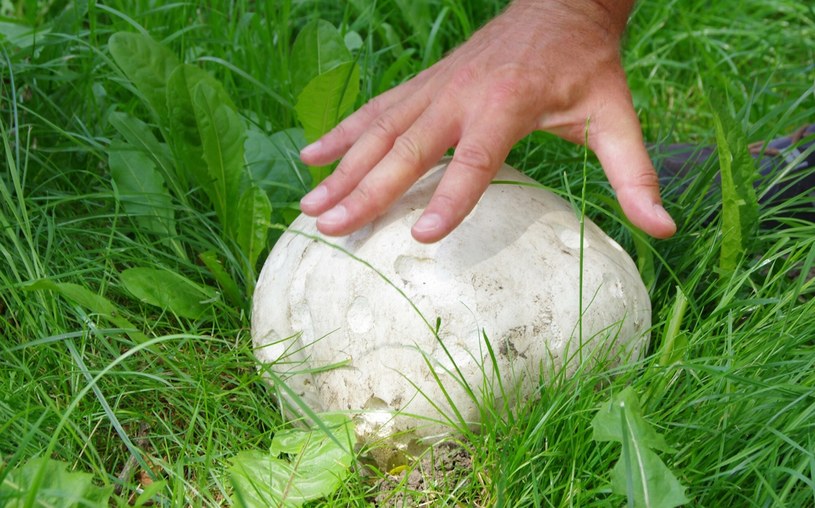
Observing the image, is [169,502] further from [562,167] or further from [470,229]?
[562,167]

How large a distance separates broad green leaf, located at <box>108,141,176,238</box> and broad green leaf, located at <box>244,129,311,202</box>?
252 mm

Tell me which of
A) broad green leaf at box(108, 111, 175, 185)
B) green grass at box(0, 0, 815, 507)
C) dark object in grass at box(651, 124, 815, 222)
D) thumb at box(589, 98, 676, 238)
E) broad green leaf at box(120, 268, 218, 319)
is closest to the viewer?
green grass at box(0, 0, 815, 507)

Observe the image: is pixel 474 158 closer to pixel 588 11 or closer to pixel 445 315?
pixel 445 315

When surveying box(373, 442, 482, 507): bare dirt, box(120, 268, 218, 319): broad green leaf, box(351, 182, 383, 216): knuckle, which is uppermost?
box(351, 182, 383, 216): knuckle

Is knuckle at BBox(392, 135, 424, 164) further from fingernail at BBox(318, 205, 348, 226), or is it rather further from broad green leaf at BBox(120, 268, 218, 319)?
broad green leaf at BBox(120, 268, 218, 319)

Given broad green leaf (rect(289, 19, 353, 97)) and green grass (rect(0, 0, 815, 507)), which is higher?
broad green leaf (rect(289, 19, 353, 97))

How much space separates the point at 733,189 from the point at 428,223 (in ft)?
2.37

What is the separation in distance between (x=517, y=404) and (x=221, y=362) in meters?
0.69

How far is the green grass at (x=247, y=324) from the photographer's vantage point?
5.31ft

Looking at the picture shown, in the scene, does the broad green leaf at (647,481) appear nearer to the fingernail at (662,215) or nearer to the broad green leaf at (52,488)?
the fingernail at (662,215)

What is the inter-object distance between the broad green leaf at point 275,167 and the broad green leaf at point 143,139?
0.21 m

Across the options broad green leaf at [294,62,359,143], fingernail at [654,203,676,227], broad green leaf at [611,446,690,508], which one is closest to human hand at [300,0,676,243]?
fingernail at [654,203,676,227]

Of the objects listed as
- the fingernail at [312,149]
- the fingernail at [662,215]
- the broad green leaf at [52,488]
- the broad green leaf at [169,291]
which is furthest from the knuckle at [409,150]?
the broad green leaf at [52,488]

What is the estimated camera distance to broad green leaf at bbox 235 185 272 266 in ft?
7.01
